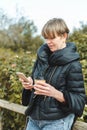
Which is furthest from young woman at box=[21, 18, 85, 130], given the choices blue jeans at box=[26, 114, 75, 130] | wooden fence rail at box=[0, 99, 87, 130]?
wooden fence rail at box=[0, 99, 87, 130]

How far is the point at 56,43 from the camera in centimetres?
315

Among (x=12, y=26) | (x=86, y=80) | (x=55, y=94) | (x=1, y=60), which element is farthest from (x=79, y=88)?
(x=12, y=26)

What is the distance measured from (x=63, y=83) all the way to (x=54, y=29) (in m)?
0.44

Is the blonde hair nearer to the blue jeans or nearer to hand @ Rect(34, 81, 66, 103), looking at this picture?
hand @ Rect(34, 81, 66, 103)

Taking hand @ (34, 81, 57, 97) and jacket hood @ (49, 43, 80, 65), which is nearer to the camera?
hand @ (34, 81, 57, 97)

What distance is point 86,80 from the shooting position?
5004 millimetres

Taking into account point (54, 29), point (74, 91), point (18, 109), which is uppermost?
point (54, 29)

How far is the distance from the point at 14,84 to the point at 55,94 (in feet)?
7.32

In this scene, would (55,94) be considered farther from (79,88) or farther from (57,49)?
(57,49)

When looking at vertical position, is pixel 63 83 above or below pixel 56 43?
below

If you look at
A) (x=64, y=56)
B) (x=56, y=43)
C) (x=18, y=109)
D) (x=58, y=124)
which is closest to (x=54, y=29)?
(x=56, y=43)

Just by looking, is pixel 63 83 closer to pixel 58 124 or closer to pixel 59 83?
pixel 59 83

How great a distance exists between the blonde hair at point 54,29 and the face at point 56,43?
3 cm

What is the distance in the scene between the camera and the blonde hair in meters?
3.13
